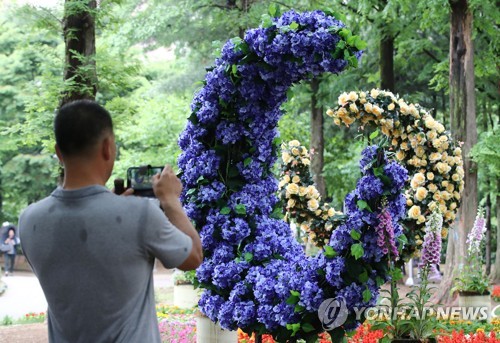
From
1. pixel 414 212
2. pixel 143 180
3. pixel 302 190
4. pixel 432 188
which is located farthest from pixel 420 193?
pixel 143 180

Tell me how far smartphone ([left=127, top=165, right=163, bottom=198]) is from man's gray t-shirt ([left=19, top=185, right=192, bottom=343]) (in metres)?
0.24

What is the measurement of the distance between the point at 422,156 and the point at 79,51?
4498mm

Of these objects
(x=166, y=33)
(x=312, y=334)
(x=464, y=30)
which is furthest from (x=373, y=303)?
(x=166, y=33)

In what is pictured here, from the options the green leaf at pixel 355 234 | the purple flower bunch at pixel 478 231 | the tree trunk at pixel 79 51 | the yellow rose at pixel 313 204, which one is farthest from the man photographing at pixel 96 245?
the purple flower bunch at pixel 478 231

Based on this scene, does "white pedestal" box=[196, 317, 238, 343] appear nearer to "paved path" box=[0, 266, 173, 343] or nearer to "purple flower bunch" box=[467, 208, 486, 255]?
"paved path" box=[0, 266, 173, 343]

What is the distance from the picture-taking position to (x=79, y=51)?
9523 millimetres

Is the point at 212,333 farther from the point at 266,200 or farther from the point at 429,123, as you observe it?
the point at 429,123

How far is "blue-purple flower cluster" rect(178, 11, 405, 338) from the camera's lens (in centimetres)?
514

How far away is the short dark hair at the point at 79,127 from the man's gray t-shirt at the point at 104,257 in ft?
0.49

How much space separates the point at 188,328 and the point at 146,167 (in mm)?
7338

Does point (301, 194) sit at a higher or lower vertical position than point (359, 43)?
lower

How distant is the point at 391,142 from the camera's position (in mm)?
8469

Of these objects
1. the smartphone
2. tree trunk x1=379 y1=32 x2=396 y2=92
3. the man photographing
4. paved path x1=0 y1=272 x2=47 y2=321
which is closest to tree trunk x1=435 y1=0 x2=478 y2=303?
tree trunk x1=379 y1=32 x2=396 y2=92

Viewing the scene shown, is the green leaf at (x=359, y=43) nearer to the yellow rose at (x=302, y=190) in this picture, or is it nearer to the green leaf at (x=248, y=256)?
the green leaf at (x=248, y=256)
